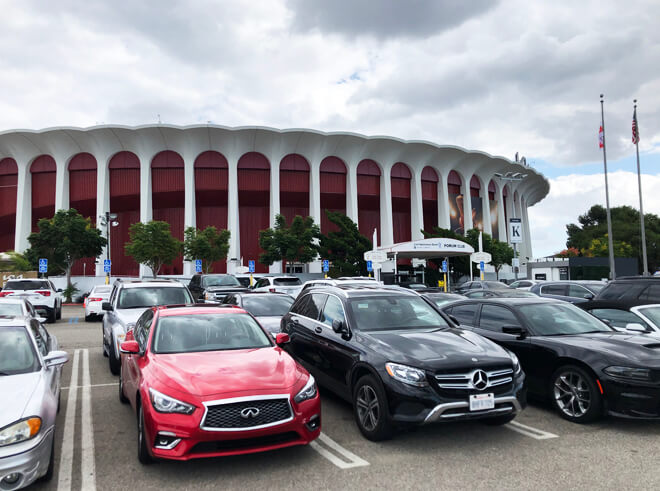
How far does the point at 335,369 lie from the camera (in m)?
6.07

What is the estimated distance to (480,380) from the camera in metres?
4.95

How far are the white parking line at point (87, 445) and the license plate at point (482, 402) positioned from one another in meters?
3.58

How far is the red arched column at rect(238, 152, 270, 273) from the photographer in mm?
48344

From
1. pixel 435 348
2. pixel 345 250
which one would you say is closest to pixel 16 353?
pixel 435 348

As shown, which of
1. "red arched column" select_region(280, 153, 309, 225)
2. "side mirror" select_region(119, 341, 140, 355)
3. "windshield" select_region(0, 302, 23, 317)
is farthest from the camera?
"red arched column" select_region(280, 153, 309, 225)

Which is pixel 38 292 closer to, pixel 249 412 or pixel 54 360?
pixel 54 360

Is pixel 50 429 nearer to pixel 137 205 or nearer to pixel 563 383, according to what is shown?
pixel 563 383

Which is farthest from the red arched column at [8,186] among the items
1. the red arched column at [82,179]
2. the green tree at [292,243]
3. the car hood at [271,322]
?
the car hood at [271,322]

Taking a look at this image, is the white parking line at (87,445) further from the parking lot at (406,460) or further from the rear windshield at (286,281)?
the rear windshield at (286,281)

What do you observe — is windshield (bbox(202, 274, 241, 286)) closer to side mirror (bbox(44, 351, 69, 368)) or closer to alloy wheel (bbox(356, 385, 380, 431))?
side mirror (bbox(44, 351, 69, 368))

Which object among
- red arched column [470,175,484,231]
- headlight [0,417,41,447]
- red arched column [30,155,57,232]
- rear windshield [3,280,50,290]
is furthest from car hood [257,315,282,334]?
red arched column [470,175,484,231]

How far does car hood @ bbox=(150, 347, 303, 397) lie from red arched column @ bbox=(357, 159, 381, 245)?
152 feet

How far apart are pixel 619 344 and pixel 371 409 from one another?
11.0 ft

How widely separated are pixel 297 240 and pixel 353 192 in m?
12.3
